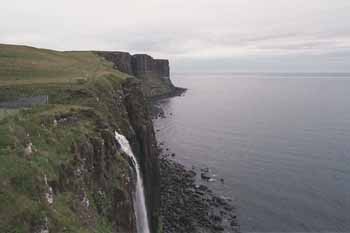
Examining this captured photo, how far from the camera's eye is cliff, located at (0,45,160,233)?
46.3 feet

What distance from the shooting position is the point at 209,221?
1845 inches

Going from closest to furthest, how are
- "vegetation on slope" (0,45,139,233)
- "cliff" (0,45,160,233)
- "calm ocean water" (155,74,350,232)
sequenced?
"vegetation on slope" (0,45,139,233)
"cliff" (0,45,160,233)
"calm ocean water" (155,74,350,232)

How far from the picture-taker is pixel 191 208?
A: 165ft

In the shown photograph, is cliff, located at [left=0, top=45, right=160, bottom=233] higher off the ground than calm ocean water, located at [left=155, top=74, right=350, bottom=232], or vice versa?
cliff, located at [left=0, top=45, right=160, bottom=233]

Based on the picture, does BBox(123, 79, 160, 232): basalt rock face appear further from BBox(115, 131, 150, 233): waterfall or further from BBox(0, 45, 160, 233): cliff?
BBox(115, 131, 150, 233): waterfall

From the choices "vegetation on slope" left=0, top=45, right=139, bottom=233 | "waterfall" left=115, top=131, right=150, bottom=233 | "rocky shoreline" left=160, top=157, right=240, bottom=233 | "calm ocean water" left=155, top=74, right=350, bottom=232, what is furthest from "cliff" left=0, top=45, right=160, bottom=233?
"calm ocean water" left=155, top=74, right=350, bottom=232

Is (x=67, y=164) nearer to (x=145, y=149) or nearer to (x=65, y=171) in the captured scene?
(x=65, y=171)

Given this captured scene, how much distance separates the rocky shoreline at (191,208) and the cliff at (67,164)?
8.03 m

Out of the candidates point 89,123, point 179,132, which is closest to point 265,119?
point 179,132

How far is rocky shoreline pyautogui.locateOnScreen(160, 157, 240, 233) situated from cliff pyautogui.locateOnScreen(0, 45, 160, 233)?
26.3 feet

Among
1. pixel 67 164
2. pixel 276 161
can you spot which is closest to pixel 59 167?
pixel 67 164

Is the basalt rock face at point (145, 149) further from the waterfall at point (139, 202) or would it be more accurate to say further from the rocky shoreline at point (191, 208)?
the rocky shoreline at point (191, 208)

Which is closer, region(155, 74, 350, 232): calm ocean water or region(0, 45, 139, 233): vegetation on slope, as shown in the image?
region(0, 45, 139, 233): vegetation on slope

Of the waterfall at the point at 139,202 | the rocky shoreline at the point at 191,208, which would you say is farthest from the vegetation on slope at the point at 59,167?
the rocky shoreline at the point at 191,208
